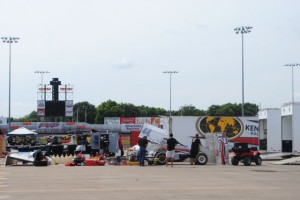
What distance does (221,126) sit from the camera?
36.6 metres

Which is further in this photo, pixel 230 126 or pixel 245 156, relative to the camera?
pixel 230 126

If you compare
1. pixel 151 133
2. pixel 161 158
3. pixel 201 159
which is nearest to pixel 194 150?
pixel 201 159

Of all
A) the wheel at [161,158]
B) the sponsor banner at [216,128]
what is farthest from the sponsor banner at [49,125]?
the wheel at [161,158]

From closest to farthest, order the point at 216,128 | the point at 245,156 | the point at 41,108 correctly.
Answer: the point at 245,156, the point at 216,128, the point at 41,108

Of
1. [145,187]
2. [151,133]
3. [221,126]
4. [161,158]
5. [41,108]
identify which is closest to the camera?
[145,187]

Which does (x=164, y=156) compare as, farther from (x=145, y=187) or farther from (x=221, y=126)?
(x=221, y=126)

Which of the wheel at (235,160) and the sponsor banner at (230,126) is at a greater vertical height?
the sponsor banner at (230,126)

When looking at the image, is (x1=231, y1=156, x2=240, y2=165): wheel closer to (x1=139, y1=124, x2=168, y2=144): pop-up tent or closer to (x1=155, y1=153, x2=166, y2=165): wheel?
(x1=155, y1=153, x2=166, y2=165): wheel

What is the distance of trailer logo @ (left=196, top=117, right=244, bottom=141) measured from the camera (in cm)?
3600

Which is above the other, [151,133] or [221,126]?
[221,126]

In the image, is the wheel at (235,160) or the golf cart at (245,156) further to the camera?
the wheel at (235,160)

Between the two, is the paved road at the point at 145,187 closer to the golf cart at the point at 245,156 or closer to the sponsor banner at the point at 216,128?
the golf cart at the point at 245,156

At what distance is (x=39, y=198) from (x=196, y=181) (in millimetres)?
5621

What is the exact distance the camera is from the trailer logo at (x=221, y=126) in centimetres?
3600
